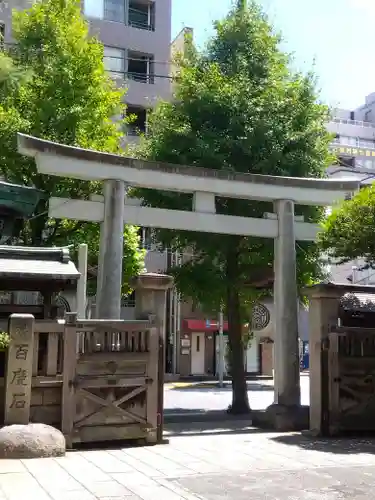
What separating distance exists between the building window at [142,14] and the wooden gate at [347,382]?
82.5 feet

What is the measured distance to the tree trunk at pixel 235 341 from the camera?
1554 centimetres

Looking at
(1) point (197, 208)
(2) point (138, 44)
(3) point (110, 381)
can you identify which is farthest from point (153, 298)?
(2) point (138, 44)

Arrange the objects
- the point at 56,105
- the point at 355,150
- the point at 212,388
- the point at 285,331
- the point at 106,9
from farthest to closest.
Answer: the point at 355,150 → the point at 106,9 → the point at 212,388 → the point at 56,105 → the point at 285,331

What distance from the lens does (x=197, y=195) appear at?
42.9 ft

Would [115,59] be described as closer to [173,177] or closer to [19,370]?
[173,177]

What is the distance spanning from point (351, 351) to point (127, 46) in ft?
79.3

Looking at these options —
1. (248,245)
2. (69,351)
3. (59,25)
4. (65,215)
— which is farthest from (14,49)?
(69,351)

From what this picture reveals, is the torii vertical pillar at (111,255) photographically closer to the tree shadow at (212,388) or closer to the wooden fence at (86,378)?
the wooden fence at (86,378)

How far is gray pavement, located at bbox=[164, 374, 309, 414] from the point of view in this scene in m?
18.2

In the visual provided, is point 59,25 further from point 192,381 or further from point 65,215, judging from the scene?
point 192,381

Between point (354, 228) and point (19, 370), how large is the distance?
257 inches

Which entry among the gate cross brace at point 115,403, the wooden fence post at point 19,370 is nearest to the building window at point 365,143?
the gate cross brace at point 115,403

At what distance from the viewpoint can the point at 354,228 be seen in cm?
1055

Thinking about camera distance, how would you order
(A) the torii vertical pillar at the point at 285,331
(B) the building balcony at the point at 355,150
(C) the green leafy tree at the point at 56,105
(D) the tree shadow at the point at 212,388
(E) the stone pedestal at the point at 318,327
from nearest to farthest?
(E) the stone pedestal at the point at 318,327 < (A) the torii vertical pillar at the point at 285,331 < (C) the green leafy tree at the point at 56,105 < (D) the tree shadow at the point at 212,388 < (B) the building balcony at the point at 355,150
